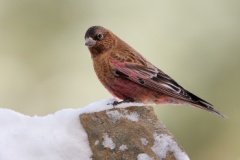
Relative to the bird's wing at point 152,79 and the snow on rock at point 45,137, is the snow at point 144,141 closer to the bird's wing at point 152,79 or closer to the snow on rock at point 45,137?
the snow on rock at point 45,137

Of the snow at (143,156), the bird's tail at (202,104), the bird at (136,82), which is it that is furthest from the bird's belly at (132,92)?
the snow at (143,156)

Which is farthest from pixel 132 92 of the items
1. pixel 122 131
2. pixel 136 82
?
pixel 122 131

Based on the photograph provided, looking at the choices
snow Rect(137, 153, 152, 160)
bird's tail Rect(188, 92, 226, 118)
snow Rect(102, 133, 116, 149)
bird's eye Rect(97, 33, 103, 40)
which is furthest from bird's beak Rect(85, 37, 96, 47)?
snow Rect(137, 153, 152, 160)

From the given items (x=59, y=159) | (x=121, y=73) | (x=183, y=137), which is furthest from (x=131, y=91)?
(x=183, y=137)

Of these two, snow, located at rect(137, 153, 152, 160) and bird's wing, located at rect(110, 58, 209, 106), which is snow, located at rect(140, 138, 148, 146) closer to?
snow, located at rect(137, 153, 152, 160)

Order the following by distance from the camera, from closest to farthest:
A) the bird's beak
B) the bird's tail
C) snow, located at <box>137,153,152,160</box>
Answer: snow, located at <box>137,153,152,160</box>, the bird's tail, the bird's beak

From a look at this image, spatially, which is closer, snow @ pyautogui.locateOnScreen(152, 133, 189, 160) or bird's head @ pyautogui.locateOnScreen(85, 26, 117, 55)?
snow @ pyautogui.locateOnScreen(152, 133, 189, 160)

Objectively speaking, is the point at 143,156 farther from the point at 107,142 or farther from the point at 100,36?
the point at 100,36
